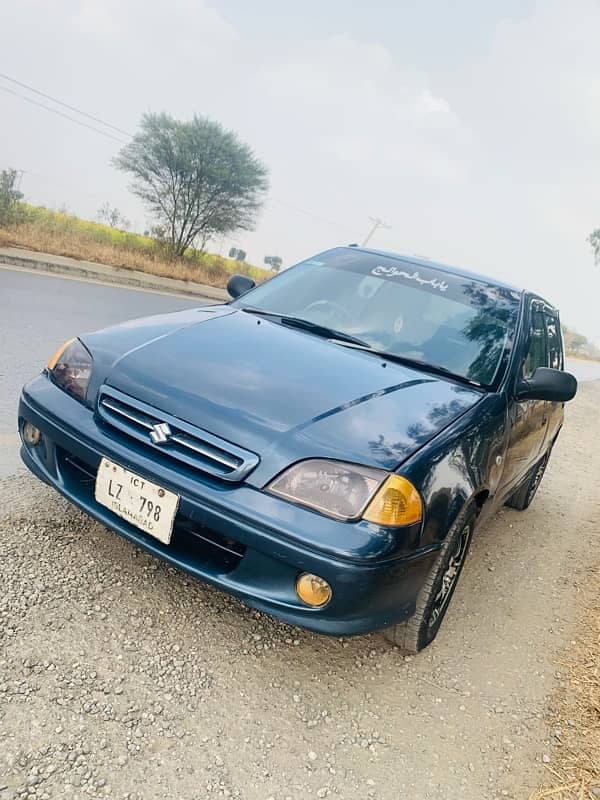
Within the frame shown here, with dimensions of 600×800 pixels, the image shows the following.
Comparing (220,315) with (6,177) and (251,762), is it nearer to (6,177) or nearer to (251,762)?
(251,762)

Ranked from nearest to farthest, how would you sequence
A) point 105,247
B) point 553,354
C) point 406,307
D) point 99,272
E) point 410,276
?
point 406,307 < point 410,276 < point 553,354 < point 99,272 < point 105,247

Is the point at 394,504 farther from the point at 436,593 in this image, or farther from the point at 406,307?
the point at 406,307

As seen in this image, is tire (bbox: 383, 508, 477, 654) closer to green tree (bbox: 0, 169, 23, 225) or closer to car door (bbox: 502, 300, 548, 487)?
car door (bbox: 502, 300, 548, 487)

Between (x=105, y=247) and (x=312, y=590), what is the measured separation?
704 inches

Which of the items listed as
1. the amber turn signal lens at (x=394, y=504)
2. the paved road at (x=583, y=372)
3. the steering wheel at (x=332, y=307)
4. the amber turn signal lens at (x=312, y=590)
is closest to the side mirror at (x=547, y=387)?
the steering wheel at (x=332, y=307)

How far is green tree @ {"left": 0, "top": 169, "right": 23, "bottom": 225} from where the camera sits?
15266 millimetres

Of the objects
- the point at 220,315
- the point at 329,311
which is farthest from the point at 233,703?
the point at 329,311

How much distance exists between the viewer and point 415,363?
298 centimetres

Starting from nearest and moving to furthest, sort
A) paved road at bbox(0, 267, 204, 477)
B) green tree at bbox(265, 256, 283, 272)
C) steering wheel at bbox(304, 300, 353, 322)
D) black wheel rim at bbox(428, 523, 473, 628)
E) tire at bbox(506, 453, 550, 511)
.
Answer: black wheel rim at bbox(428, 523, 473, 628) → steering wheel at bbox(304, 300, 353, 322) → paved road at bbox(0, 267, 204, 477) → tire at bbox(506, 453, 550, 511) → green tree at bbox(265, 256, 283, 272)

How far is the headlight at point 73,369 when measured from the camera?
2469 millimetres

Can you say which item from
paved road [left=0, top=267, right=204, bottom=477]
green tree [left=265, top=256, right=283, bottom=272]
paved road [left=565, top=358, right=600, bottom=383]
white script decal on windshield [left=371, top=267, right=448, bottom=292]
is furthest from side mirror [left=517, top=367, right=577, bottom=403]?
green tree [left=265, top=256, right=283, bottom=272]

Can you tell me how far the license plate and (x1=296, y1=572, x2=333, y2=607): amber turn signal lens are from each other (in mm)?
477

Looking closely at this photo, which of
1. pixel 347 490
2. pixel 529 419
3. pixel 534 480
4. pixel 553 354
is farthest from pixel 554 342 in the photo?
pixel 347 490

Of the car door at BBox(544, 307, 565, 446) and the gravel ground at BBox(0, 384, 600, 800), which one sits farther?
the car door at BBox(544, 307, 565, 446)
